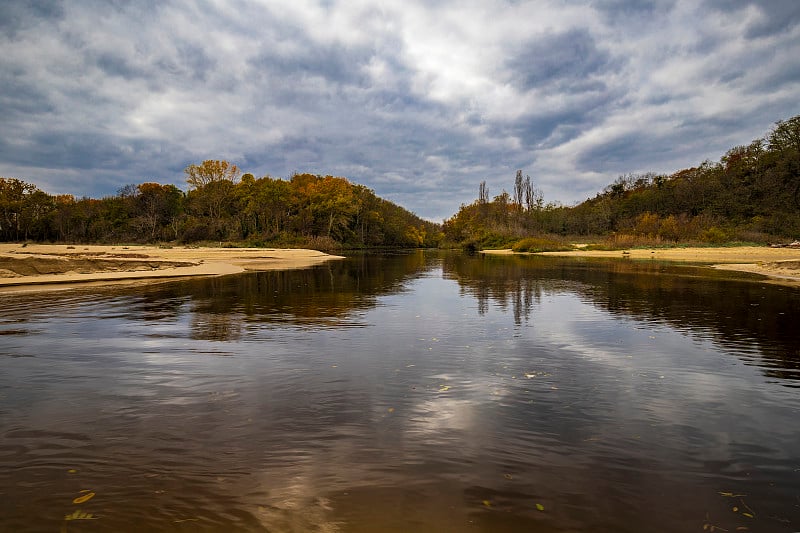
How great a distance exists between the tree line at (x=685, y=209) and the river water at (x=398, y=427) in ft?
220

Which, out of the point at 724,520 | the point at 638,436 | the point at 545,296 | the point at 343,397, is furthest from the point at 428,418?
the point at 545,296

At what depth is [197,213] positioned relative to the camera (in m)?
87.9

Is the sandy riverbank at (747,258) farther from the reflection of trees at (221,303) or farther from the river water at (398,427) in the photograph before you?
the reflection of trees at (221,303)

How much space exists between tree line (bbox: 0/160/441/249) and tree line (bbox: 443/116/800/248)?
3825cm

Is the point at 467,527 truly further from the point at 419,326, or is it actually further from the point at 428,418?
the point at 419,326

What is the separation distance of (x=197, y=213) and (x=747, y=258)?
94785mm

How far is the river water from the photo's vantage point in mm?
3627

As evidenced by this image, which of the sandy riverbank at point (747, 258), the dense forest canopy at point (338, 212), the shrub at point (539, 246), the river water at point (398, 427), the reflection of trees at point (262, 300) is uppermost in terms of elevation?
the dense forest canopy at point (338, 212)

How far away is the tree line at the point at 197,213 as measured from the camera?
271 feet

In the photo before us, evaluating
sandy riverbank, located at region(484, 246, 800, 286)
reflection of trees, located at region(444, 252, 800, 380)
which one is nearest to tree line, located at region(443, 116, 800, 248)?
sandy riverbank, located at region(484, 246, 800, 286)

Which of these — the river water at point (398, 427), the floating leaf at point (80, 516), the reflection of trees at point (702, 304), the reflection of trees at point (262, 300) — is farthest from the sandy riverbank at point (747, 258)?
the floating leaf at point (80, 516)

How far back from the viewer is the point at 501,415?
227 inches

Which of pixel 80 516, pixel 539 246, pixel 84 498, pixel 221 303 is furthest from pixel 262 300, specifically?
pixel 539 246

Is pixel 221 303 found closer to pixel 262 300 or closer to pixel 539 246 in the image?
pixel 262 300
